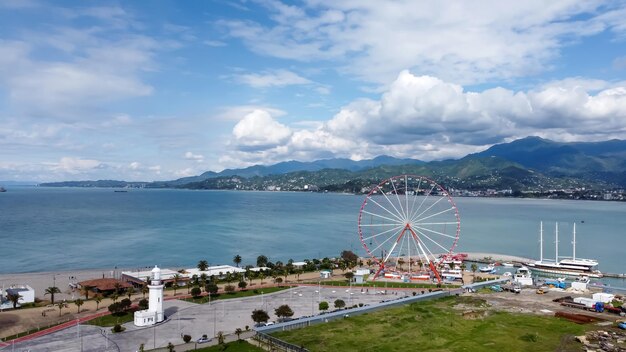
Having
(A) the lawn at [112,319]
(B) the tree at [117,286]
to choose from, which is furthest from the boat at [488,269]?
(A) the lawn at [112,319]

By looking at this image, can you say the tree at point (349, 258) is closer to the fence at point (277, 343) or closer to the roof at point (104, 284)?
the roof at point (104, 284)

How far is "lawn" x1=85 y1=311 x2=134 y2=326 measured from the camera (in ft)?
151

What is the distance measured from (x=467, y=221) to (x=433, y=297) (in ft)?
431

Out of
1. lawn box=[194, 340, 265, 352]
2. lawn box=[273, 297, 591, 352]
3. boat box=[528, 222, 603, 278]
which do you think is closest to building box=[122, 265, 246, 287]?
lawn box=[194, 340, 265, 352]

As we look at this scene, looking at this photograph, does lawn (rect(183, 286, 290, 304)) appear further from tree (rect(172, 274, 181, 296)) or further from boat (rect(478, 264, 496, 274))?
boat (rect(478, 264, 496, 274))

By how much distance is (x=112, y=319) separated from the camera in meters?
47.5

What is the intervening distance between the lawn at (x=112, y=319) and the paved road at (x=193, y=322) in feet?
4.22

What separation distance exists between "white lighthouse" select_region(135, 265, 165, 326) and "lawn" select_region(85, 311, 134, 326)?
2.65 m

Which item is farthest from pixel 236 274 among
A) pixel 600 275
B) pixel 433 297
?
pixel 600 275

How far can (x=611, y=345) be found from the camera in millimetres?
37688

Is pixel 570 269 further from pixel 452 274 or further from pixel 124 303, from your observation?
pixel 124 303

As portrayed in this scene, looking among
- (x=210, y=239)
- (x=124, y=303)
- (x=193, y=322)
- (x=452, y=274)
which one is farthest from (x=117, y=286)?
(x=210, y=239)

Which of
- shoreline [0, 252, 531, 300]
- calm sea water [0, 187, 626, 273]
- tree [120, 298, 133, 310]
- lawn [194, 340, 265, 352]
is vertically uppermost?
tree [120, 298, 133, 310]

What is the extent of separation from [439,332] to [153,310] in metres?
27.7
